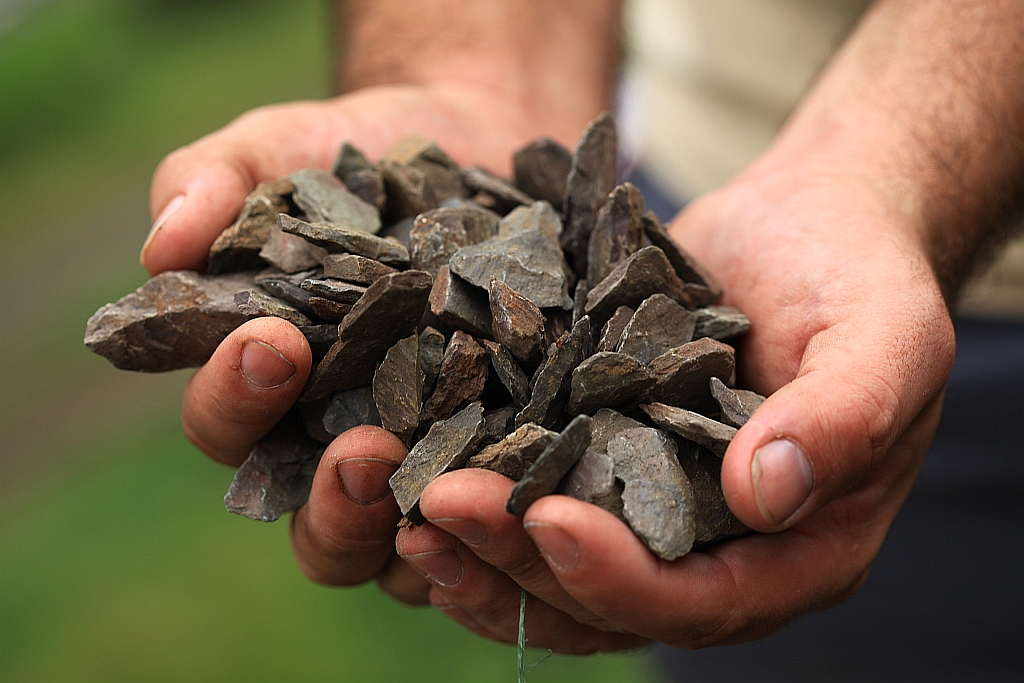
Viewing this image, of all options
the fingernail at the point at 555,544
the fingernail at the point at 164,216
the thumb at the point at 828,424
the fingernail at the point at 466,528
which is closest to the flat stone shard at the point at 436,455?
the fingernail at the point at 466,528

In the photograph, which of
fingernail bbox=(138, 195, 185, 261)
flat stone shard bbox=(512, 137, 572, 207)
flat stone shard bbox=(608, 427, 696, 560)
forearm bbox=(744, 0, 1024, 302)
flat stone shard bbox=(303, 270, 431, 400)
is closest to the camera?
flat stone shard bbox=(608, 427, 696, 560)

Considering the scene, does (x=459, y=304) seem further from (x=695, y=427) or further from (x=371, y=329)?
(x=695, y=427)

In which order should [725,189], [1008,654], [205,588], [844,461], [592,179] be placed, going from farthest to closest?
[205,588] < [1008,654] < [725,189] < [592,179] < [844,461]

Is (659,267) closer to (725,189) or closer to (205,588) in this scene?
(725,189)

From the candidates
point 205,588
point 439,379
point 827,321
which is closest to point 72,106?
point 205,588

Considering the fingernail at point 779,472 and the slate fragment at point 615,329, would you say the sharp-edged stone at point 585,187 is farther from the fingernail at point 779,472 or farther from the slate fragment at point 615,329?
the fingernail at point 779,472

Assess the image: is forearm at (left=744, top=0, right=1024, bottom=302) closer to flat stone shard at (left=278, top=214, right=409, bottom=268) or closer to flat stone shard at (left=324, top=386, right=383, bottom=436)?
flat stone shard at (left=278, top=214, right=409, bottom=268)

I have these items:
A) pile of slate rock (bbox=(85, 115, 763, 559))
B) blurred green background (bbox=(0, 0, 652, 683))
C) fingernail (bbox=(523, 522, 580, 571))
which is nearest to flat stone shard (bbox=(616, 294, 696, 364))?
pile of slate rock (bbox=(85, 115, 763, 559))
